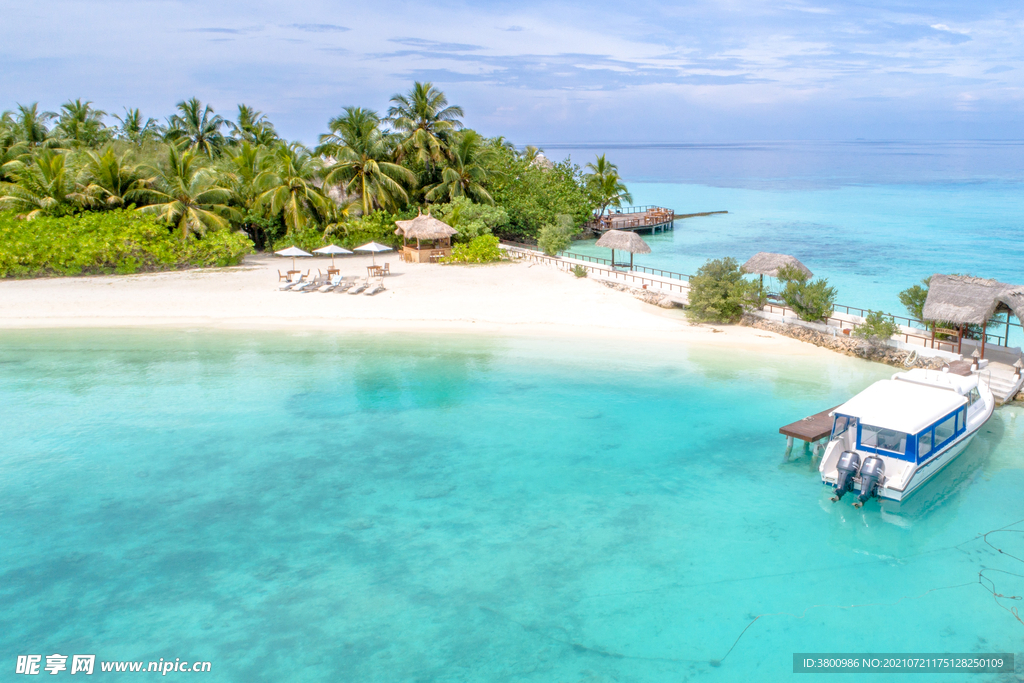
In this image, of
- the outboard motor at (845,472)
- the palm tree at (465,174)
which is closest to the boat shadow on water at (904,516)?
the outboard motor at (845,472)

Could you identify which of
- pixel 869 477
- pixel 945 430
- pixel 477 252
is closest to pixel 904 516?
pixel 869 477

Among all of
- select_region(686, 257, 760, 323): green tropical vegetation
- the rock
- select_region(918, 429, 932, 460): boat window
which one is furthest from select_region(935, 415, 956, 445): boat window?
select_region(686, 257, 760, 323): green tropical vegetation

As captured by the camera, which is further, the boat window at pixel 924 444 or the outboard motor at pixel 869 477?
the boat window at pixel 924 444

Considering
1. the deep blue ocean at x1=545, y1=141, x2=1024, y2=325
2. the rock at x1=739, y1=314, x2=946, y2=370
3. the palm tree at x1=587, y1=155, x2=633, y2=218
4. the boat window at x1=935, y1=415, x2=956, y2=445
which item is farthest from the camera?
the palm tree at x1=587, y1=155, x2=633, y2=218

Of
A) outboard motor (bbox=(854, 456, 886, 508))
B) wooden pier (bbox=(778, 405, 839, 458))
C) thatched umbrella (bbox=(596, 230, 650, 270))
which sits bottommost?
outboard motor (bbox=(854, 456, 886, 508))

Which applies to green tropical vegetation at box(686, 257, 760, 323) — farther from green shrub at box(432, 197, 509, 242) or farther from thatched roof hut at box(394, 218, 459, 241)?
green shrub at box(432, 197, 509, 242)

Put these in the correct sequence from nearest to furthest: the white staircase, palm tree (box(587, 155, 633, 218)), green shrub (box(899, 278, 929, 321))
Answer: the white staircase
green shrub (box(899, 278, 929, 321))
palm tree (box(587, 155, 633, 218))

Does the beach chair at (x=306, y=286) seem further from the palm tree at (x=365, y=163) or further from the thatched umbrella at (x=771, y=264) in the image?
the thatched umbrella at (x=771, y=264)
